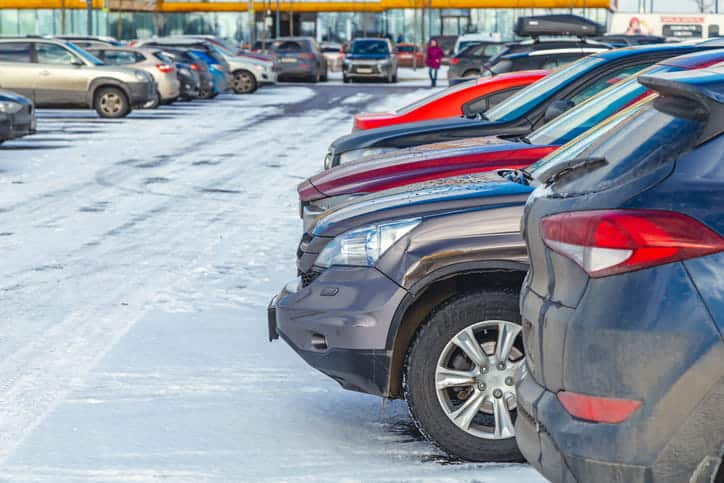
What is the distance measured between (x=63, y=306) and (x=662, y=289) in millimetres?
5558

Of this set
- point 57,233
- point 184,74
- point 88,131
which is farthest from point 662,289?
point 184,74

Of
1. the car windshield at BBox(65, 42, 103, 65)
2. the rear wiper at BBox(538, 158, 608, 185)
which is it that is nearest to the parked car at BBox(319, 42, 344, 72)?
the car windshield at BBox(65, 42, 103, 65)

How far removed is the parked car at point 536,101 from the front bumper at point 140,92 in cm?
1783

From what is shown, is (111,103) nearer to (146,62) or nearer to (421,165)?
(146,62)

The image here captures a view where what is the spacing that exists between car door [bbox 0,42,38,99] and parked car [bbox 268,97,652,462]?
22.8m

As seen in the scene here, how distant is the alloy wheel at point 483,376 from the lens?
5449 millimetres

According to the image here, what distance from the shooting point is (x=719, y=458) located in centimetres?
356

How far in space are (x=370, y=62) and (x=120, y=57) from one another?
15.9 metres

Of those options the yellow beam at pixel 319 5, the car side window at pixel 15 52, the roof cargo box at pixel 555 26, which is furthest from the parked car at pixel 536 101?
the yellow beam at pixel 319 5

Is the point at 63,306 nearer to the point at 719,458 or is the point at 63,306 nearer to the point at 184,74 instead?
the point at 719,458

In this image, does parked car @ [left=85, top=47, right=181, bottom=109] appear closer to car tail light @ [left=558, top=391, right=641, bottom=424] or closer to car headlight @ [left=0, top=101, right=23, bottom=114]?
car headlight @ [left=0, top=101, right=23, bottom=114]

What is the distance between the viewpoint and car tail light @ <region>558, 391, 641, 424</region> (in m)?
3.64

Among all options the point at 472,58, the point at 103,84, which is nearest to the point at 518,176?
the point at 103,84

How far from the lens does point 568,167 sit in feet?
13.5
